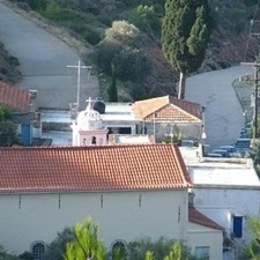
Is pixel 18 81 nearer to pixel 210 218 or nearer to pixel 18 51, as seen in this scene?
pixel 18 51

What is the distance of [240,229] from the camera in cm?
3803

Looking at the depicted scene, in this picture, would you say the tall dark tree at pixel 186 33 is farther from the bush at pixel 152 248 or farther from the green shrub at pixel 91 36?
the bush at pixel 152 248

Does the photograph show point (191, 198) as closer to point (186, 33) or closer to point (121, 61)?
point (186, 33)

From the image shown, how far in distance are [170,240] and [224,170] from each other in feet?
20.6

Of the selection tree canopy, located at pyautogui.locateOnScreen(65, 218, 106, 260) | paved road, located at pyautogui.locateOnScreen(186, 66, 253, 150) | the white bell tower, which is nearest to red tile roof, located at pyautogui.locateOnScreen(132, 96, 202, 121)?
paved road, located at pyautogui.locateOnScreen(186, 66, 253, 150)

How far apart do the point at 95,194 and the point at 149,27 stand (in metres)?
41.6

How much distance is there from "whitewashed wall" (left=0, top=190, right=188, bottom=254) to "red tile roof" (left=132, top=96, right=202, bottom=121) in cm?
1236

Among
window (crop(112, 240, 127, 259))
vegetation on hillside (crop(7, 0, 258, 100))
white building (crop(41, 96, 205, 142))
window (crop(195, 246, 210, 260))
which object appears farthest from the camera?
vegetation on hillside (crop(7, 0, 258, 100))

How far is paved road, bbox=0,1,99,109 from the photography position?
5366cm

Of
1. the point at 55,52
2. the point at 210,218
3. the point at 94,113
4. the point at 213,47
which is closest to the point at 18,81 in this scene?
the point at 55,52

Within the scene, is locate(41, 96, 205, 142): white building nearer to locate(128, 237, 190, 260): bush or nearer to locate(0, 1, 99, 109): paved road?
locate(0, 1, 99, 109): paved road

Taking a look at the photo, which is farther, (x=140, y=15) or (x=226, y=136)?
(x=140, y=15)

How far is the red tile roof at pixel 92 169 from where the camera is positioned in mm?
34312

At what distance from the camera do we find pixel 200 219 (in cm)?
3628
